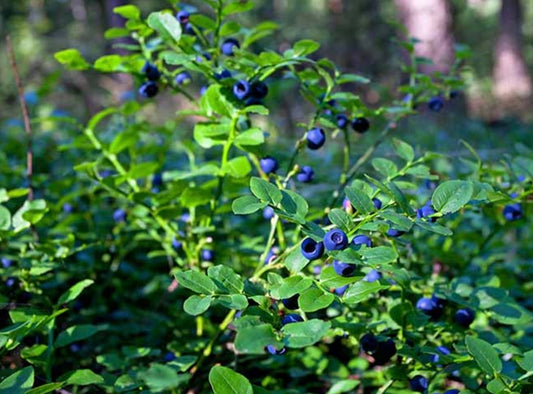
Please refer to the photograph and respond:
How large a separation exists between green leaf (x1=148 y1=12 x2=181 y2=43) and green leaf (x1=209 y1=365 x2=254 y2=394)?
2.22 ft

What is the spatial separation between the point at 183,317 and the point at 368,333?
56cm

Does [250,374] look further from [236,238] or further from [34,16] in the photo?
[34,16]

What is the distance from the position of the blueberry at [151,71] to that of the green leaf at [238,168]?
0.31 m

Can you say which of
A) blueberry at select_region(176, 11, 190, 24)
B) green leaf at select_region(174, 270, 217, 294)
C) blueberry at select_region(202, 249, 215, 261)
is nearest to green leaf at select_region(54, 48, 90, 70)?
blueberry at select_region(176, 11, 190, 24)

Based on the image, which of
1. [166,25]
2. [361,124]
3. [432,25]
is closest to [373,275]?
[361,124]

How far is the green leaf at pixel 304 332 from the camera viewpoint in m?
0.71

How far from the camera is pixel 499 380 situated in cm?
81

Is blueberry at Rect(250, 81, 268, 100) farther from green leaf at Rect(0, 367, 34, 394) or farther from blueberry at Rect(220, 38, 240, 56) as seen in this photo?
green leaf at Rect(0, 367, 34, 394)

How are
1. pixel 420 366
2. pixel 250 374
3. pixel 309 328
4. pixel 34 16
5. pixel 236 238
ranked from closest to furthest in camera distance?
1. pixel 309 328
2. pixel 420 366
3. pixel 250 374
4. pixel 236 238
5. pixel 34 16

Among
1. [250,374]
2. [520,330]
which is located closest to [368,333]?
[250,374]

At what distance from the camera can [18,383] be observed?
808 millimetres

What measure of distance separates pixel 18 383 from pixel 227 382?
0.32 metres

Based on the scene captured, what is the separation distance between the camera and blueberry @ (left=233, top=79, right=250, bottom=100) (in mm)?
1090

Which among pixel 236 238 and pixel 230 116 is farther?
pixel 236 238
